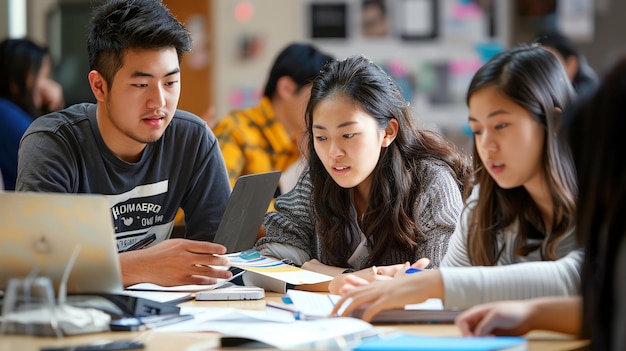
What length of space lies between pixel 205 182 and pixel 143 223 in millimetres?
232

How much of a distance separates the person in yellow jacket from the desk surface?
2113 mm

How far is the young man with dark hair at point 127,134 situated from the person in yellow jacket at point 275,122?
45.9 inches

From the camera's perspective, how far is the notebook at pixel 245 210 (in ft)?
6.78

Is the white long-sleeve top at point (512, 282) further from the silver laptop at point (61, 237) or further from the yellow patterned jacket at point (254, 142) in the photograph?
the yellow patterned jacket at point (254, 142)

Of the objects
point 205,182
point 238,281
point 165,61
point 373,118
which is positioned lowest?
point 238,281

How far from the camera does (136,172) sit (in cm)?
243

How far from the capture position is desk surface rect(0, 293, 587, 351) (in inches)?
57.7

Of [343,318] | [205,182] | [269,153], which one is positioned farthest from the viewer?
[269,153]

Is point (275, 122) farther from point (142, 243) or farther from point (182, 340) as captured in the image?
point (182, 340)

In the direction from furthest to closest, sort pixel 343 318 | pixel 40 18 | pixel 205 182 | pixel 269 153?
pixel 40 18
pixel 269 153
pixel 205 182
pixel 343 318

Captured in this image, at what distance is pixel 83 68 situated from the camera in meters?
6.37

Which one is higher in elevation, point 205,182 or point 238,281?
point 205,182

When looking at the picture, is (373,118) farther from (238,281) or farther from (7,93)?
(7,93)

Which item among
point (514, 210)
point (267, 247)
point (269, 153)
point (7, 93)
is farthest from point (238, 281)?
point (7, 93)
